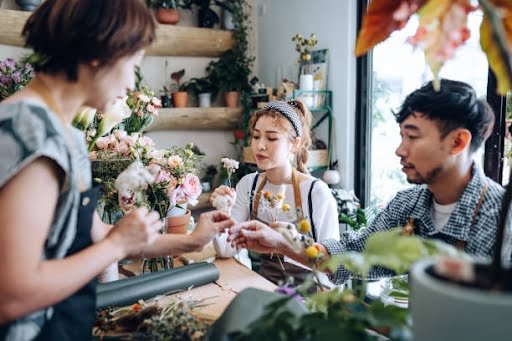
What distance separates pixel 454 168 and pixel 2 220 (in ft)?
4.08

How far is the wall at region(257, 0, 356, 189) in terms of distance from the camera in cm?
397

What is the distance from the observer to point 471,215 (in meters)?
1.29

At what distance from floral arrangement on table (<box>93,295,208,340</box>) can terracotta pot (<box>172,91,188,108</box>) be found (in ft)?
11.7

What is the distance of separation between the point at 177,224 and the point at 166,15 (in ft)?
10.7

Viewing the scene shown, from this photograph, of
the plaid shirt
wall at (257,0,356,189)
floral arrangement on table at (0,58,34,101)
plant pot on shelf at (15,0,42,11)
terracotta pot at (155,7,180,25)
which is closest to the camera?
the plaid shirt

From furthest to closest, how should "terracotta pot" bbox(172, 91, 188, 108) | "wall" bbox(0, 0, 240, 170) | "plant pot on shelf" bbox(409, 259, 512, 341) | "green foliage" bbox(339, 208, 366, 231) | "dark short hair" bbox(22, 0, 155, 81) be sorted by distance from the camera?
"wall" bbox(0, 0, 240, 170) → "terracotta pot" bbox(172, 91, 188, 108) → "green foliage" bbox(339, 208, 366, 231) → "dark short hair" bbox(22, 0, 155, 81) → "plant pot on shelf" bbox(409, 259, 512, 341)

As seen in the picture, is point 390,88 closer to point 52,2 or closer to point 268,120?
point 268,120

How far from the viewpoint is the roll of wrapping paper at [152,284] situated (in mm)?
1260

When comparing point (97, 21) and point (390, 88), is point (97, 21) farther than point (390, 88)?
No

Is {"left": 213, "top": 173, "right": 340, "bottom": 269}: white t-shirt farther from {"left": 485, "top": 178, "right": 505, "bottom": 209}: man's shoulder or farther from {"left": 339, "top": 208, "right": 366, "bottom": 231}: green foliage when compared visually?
{"left": 339, "top": 208, "right": 366, "bottom": 231}: green foliage

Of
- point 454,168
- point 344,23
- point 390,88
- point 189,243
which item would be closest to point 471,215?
point 454,168

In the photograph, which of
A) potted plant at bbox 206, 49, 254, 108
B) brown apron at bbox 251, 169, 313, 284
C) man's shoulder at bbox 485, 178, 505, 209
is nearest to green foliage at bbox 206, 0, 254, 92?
potted plant at bbox 206, 49, 254, 108

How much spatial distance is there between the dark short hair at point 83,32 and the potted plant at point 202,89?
13.1ft

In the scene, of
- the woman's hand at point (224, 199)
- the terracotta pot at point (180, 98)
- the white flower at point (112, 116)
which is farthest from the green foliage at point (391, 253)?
the terracotta pot at point (180, 98)
